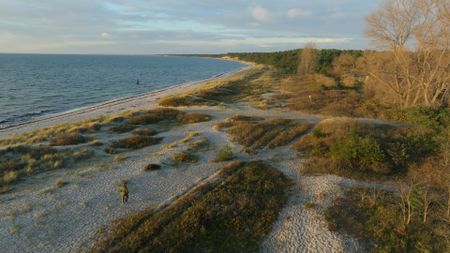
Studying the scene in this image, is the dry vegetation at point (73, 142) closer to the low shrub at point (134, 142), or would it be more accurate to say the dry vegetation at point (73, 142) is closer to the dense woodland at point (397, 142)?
the low shrub at point (134, 142)

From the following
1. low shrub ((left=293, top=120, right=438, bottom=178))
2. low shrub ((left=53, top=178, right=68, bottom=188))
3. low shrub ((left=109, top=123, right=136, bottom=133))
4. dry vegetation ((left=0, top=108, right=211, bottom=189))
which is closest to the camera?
low shrub ((left=53, top=178, right=68, bottom=188))

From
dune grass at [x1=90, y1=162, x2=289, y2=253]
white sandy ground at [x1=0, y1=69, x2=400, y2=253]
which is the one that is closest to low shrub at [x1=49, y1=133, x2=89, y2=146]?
white sandy ground at [x1=0, y1=69, x2=400, y2=253]

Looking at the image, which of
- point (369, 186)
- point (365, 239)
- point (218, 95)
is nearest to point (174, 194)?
point (365, 239)

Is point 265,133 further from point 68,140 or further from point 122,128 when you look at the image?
point 68,140

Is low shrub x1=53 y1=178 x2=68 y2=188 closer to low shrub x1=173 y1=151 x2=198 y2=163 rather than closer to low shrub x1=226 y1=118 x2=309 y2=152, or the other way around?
low shrub x1=173 y1=151 x2=198 y2=163

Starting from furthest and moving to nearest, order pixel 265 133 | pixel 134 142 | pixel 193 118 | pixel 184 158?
pixel 193 118 → pixel 265 133 → pixel 134 142 → pixel 184 158

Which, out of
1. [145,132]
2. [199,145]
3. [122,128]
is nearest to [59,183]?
[199,145]
